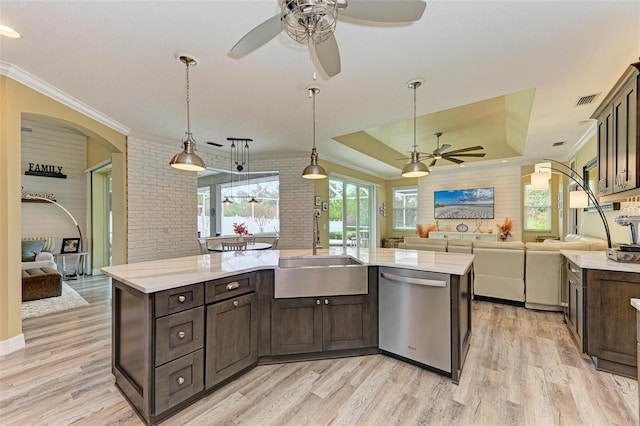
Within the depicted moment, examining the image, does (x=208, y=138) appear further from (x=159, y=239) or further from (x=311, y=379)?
(x=311, y=379)

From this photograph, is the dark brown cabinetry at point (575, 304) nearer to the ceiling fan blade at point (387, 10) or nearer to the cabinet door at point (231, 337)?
the ceiling fan blade at point (387, 10)

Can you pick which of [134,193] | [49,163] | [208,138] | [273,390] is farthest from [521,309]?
[49,163]

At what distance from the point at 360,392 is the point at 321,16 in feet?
8.07

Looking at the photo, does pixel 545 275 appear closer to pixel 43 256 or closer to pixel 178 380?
pixel 178 380

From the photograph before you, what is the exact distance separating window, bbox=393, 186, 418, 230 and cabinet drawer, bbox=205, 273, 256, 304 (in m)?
7.52

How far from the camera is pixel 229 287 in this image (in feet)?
6.96

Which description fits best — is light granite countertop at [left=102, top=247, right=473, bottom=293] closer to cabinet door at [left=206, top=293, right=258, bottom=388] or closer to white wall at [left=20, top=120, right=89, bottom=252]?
cabinet door at [left=206, top=293, right=258, bottom=388]

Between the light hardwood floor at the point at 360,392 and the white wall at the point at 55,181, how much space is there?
4307mm

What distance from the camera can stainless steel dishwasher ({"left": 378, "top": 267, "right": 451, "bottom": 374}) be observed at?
2195 millimetres

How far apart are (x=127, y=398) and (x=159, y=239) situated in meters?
3.32

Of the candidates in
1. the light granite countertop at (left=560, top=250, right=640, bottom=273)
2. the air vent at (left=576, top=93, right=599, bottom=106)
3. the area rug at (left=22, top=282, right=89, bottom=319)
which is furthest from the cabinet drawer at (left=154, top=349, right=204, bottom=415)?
the air vent at (left=576, top=93, right=599, bottom=106)

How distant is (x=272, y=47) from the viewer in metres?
2.22

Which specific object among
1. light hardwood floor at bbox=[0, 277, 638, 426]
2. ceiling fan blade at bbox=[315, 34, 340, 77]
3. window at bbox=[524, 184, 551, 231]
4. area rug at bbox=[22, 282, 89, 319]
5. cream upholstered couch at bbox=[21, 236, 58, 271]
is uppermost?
ceiling fan blade at bbox=[315, 34, 340, 77]

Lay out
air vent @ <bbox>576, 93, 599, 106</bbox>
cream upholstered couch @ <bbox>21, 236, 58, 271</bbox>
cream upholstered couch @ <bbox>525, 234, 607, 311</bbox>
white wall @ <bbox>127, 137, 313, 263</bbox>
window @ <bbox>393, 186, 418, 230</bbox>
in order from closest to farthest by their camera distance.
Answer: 1. air vent @ <bbox>576, 93, 599, 106</bbox>
2. cream upholstered couch @ <bbox>525, 234, 607, 311</bbox>
3. white wall @ <bbox>127, 137, 313, 263</bbox>
4. cream upholstered couch @ <bbox>21, 236, 58, 271</bbox>
5. window @ <bbox>393, 186, 418, 230</bbox>
